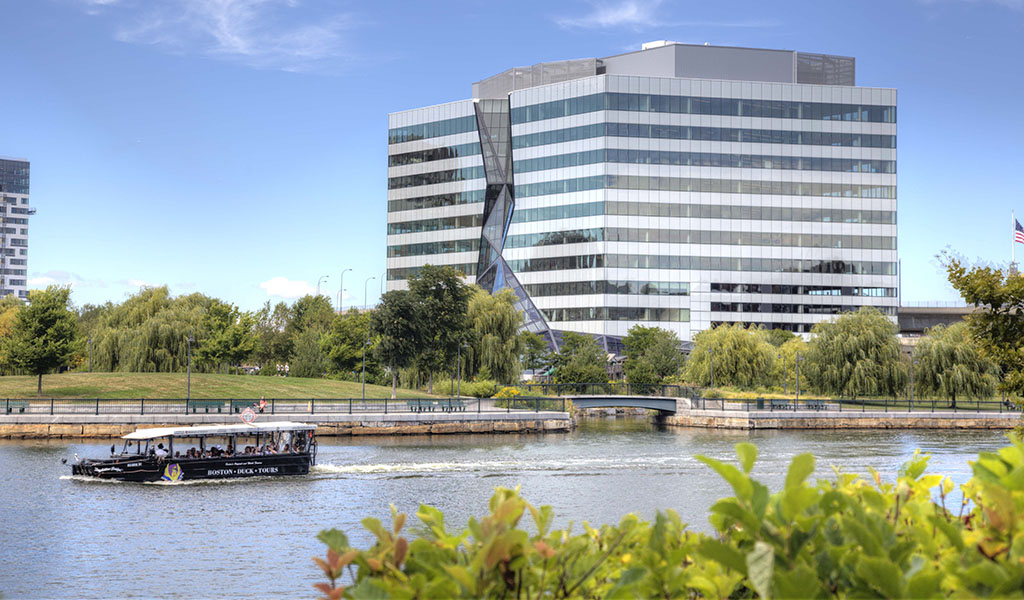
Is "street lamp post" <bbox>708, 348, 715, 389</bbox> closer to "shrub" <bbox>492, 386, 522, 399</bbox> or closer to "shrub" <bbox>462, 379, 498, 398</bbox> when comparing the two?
"shrub" <bbox>492, 386, 522, 399</bbox>

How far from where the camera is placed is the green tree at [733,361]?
79.9 meters

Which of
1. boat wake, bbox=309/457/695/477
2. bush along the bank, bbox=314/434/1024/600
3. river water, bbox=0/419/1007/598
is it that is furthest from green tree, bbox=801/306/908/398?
bush along the bank, bbox=314/434/1024/600

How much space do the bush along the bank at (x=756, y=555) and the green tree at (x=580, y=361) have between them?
244 ft

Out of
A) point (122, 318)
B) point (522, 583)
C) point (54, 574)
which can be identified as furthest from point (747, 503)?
point (122, 318)

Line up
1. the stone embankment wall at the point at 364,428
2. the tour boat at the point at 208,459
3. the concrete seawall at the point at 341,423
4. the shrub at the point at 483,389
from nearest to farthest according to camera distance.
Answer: the tour boat at the point at 208,459 < the stone embankment wall at the point at 364,428 < the concrete seawall at the point at 341,423 < the shrub at the point at 483,389

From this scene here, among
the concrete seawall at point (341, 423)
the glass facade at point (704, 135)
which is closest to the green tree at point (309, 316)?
the glass facade at point (704, 135)

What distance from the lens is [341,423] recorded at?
2160 inches

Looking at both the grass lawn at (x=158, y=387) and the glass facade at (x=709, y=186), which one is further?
the glass facade at (x=709, y=186)

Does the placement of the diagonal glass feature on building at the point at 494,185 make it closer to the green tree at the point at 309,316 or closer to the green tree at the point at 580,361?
the green tree at the point at 580,361

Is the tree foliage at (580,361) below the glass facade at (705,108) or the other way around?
below

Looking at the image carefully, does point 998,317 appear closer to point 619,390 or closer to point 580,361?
point 619,390

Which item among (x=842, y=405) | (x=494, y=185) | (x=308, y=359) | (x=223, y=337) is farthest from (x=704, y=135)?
(x=223, y=337)

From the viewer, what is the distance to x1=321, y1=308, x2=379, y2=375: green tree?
90938mm

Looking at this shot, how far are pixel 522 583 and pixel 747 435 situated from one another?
2467 inches
